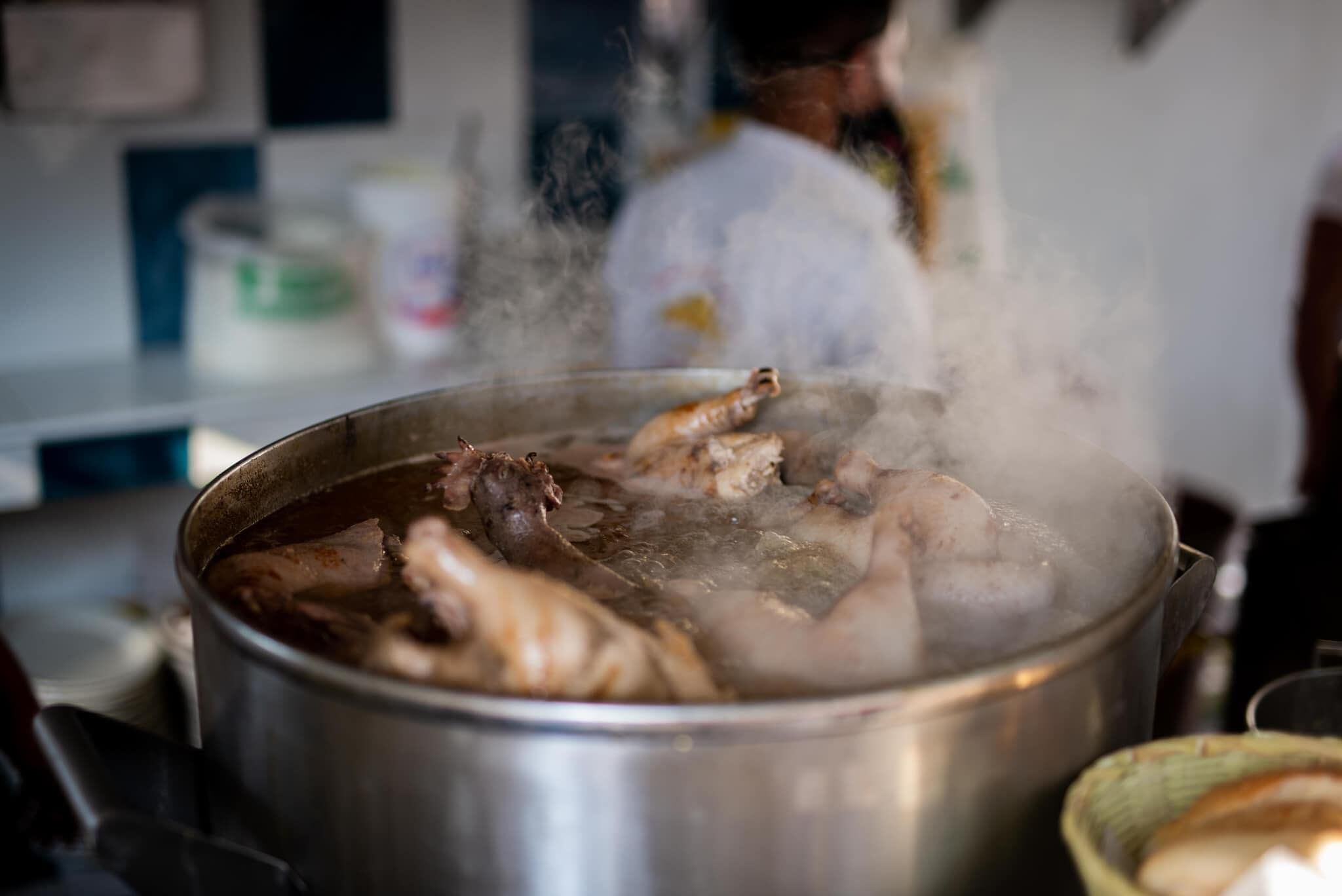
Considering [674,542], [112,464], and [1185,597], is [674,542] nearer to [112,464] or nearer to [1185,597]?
[1185,597]

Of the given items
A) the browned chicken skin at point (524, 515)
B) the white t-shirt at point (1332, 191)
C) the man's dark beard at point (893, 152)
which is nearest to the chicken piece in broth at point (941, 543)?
the browned chicken skin at point (524, 515)

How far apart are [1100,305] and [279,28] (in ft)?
9.85

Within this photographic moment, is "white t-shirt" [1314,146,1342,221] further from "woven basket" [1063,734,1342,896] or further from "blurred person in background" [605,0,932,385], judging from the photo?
"woven basket" [1063,734,1342,896]

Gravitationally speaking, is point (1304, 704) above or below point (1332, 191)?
below

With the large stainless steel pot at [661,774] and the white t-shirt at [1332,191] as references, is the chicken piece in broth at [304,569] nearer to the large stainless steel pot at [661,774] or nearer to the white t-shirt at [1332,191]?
the large stainless steel pot at [661,774]

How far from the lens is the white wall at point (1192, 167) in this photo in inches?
171

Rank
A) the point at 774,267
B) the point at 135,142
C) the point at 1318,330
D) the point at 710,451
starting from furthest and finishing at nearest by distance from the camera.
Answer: the point at 1318,330, the point at 135,142, the point at 774,267, the point at 710,451

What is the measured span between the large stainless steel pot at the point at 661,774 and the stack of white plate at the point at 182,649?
1.22 meters

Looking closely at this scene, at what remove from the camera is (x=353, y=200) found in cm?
313

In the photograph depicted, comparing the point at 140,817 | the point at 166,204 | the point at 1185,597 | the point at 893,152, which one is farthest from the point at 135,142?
the point at 1185,597

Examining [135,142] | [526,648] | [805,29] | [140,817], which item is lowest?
[140,817]

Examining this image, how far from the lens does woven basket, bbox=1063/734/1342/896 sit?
2.70ft

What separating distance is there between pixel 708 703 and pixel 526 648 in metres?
0.15

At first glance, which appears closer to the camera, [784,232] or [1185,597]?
[1185,597]
